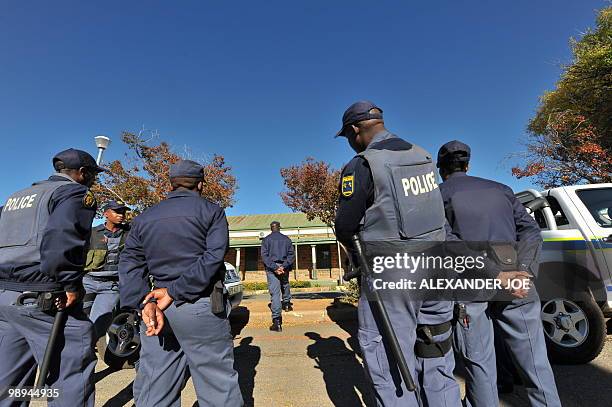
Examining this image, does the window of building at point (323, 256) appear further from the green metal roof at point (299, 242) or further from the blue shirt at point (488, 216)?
the blue shirt at point (488, 216)

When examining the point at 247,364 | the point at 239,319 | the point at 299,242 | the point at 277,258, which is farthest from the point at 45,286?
the point at 299,242

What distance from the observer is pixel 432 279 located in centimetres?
189

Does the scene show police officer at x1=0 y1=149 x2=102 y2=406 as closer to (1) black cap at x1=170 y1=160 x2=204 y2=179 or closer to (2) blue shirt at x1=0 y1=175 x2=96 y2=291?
(2) blue shirt at x1=0 y1=175 x2=96 y2=291

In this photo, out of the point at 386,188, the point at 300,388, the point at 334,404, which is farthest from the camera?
the point at 300,388

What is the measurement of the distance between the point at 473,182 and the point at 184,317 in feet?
7.32

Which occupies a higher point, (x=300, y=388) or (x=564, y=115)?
(x=564, y=115)

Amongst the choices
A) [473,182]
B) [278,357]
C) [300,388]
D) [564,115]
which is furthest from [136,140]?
[564,115]

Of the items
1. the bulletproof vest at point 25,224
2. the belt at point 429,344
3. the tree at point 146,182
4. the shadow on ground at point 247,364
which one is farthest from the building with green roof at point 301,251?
the belt at point 429,344

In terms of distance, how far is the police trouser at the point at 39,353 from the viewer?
2064 millimetres

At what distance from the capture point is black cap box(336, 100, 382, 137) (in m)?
2.02

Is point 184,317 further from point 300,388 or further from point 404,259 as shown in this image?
point 300,388

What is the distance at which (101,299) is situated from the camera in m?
3.65

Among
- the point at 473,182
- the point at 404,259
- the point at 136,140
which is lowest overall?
the point at 404,259

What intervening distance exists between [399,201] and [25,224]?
2.48 metres
